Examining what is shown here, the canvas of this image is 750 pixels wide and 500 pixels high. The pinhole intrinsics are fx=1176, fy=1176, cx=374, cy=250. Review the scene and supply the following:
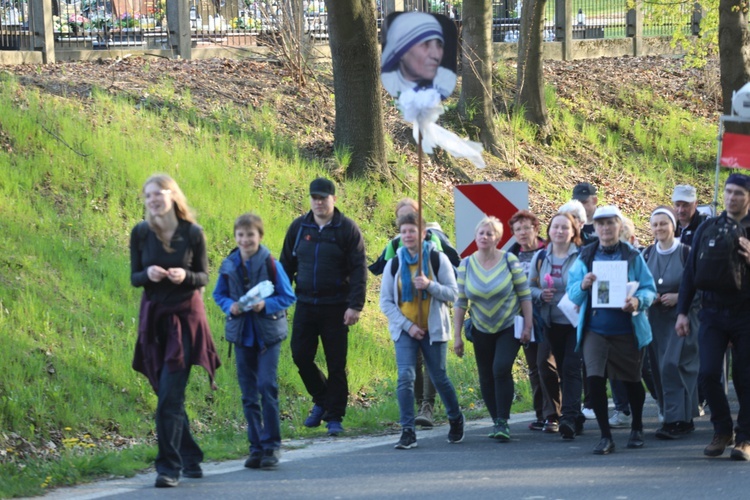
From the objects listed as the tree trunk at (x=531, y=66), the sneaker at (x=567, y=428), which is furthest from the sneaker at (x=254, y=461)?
the tree trunk at (x=531, y=66)

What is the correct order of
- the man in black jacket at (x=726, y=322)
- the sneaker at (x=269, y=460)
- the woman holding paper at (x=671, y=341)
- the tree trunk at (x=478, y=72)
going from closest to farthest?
the sneaker at (x=269, y=460), the man in black jacket at (x=726, y=322), the woman holding paper at (x=671, y=341), the tree trunk at (x=478, y=72)

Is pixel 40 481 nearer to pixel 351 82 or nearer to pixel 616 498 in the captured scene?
pixel 616 498

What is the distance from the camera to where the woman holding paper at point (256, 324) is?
8.68 meters

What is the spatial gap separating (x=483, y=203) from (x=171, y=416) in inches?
176

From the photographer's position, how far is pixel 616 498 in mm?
7742

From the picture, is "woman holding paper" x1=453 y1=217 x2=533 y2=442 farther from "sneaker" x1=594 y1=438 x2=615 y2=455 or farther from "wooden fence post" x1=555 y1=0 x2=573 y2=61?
"wooden fence post" x1=555 y1=0 x2=573 y2=61

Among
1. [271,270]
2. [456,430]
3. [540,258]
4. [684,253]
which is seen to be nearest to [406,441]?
[456,430]

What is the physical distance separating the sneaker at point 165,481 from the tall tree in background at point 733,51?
1681 cm

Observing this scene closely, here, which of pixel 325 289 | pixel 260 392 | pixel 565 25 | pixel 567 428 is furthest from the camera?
pixel 565 25

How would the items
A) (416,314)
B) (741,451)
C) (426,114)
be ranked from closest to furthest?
(741,451), (426,114), (416,314)

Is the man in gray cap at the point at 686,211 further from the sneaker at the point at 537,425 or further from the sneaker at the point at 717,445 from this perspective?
the sneaker at the point at 717,445

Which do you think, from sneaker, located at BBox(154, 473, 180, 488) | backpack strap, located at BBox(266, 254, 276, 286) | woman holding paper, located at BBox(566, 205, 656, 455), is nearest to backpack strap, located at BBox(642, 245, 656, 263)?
woman holding paper, located at BBox(566, 205, 656, 455)

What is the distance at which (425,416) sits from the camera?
10859 mm

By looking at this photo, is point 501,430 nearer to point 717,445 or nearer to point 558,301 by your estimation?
point 558,301
